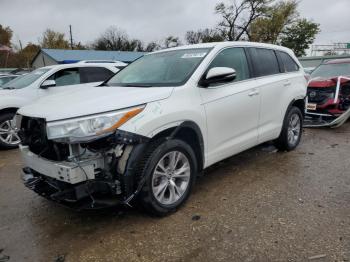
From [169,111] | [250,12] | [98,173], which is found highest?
[250,12]

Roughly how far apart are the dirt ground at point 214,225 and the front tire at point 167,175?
0.17 metres

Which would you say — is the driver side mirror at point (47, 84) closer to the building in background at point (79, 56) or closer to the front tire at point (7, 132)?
→ the front tire at point (7, 132)

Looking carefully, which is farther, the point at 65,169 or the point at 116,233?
the point at 116,233

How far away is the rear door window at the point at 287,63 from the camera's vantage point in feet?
16.7

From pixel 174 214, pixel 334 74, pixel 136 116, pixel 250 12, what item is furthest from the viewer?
pixel 250 12

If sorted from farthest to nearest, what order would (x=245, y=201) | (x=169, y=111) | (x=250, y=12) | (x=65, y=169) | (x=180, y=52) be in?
(x=250, y=12), (x=180, y=52), (x=245, y=201), (x=169, y=111), (x=65, y=169)

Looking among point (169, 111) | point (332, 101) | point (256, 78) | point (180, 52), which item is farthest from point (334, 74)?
point (169, 111)

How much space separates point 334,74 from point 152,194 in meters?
7.29

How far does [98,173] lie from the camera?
9.30ft

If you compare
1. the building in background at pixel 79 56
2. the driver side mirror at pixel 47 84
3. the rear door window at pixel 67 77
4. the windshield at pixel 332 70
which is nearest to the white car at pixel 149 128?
the driver side mirror at pixel 47 84

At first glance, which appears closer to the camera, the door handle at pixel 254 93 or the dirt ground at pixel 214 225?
the dirt ground at pixel 214 225

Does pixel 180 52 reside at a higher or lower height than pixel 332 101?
higher

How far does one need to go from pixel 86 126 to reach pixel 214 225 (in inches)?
61.1

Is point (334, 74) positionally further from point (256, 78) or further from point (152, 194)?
point (152, 194)
